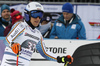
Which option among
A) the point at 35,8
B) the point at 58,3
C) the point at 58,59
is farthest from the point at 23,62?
the point at 58,3

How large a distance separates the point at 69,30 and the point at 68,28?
6cm

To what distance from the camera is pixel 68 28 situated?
5.74 m

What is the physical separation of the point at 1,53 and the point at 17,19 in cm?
113

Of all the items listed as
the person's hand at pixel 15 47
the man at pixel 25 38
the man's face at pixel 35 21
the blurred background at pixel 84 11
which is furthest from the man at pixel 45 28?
the person's hand at pixel 15 47

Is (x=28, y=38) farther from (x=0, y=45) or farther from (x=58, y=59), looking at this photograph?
(x=0, y=45)

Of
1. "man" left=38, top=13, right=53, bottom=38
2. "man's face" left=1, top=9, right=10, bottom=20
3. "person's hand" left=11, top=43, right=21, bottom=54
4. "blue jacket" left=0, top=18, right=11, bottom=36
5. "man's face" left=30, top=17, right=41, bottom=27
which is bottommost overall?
"man" left=38, top=13, right=53, bottom=38

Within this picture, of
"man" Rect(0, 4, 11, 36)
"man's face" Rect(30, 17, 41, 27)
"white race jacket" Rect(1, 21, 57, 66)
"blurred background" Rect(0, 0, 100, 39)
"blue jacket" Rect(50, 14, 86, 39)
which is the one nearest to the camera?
"white race jacket" Rect(1, 21, 57, 66)

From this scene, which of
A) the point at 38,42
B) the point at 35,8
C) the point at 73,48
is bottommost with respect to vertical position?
the point at 73,48

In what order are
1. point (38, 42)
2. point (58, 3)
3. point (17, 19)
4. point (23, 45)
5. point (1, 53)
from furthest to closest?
point (58, 3)
point (17, 19)
point (1, 53)
point (38, 42)
point (23, 45)

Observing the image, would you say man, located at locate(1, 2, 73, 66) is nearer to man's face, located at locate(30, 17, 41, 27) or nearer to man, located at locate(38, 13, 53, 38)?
man's face, located at locate(30, 17, 41, 27)

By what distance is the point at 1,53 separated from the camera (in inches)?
190

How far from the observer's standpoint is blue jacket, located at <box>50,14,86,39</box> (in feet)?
18.5

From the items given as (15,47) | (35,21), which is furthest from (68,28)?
(15,47)

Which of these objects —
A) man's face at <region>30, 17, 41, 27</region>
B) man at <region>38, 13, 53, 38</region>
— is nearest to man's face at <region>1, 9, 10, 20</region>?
man at <region>38, 13, 53, 38</region>
